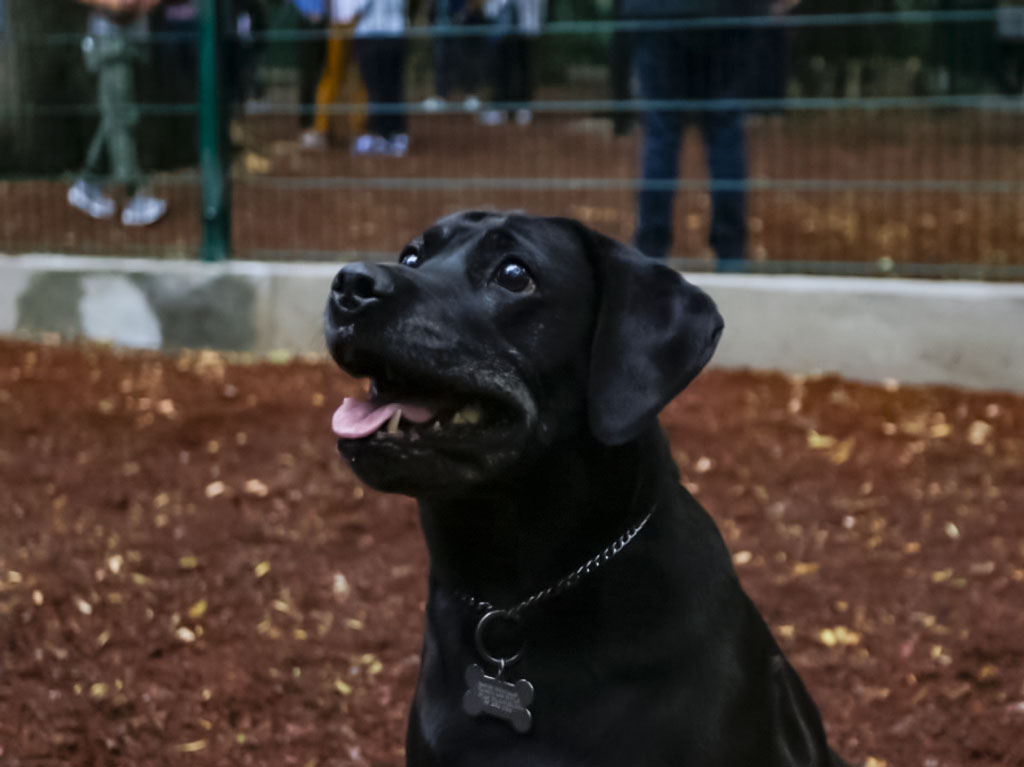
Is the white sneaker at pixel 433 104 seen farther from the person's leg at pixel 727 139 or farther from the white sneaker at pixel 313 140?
the person's leg at pixel 727 139

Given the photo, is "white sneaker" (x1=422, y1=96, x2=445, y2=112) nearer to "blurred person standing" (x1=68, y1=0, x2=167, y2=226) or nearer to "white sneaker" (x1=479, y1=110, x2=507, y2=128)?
"white sneaker" (x1=479, y1=110, x2=507, y2=128)

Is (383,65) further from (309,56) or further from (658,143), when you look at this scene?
(658,143)

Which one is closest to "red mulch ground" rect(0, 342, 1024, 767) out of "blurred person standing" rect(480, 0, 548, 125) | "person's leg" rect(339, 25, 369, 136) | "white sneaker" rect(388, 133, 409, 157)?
"white sneaker" rect(388, 133, 409, 157)

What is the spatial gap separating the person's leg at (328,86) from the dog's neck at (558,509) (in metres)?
4.67

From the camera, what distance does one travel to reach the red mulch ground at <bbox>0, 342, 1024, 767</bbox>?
3250mm

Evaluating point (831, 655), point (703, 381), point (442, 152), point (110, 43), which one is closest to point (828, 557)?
point (831, 655)

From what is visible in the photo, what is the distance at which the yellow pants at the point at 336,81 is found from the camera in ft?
21.8

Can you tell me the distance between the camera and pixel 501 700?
7.41ft

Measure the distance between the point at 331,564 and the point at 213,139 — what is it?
3102mm

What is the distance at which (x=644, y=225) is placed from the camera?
249 inches

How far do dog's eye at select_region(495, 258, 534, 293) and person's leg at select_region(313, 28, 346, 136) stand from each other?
175 inches

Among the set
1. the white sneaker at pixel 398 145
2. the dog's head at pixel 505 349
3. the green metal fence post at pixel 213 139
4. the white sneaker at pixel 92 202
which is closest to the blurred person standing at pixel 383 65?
the white sneaker at pixel 398 145

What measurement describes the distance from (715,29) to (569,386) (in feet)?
13.3

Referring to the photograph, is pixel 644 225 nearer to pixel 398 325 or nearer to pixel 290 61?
pixel 290 61
